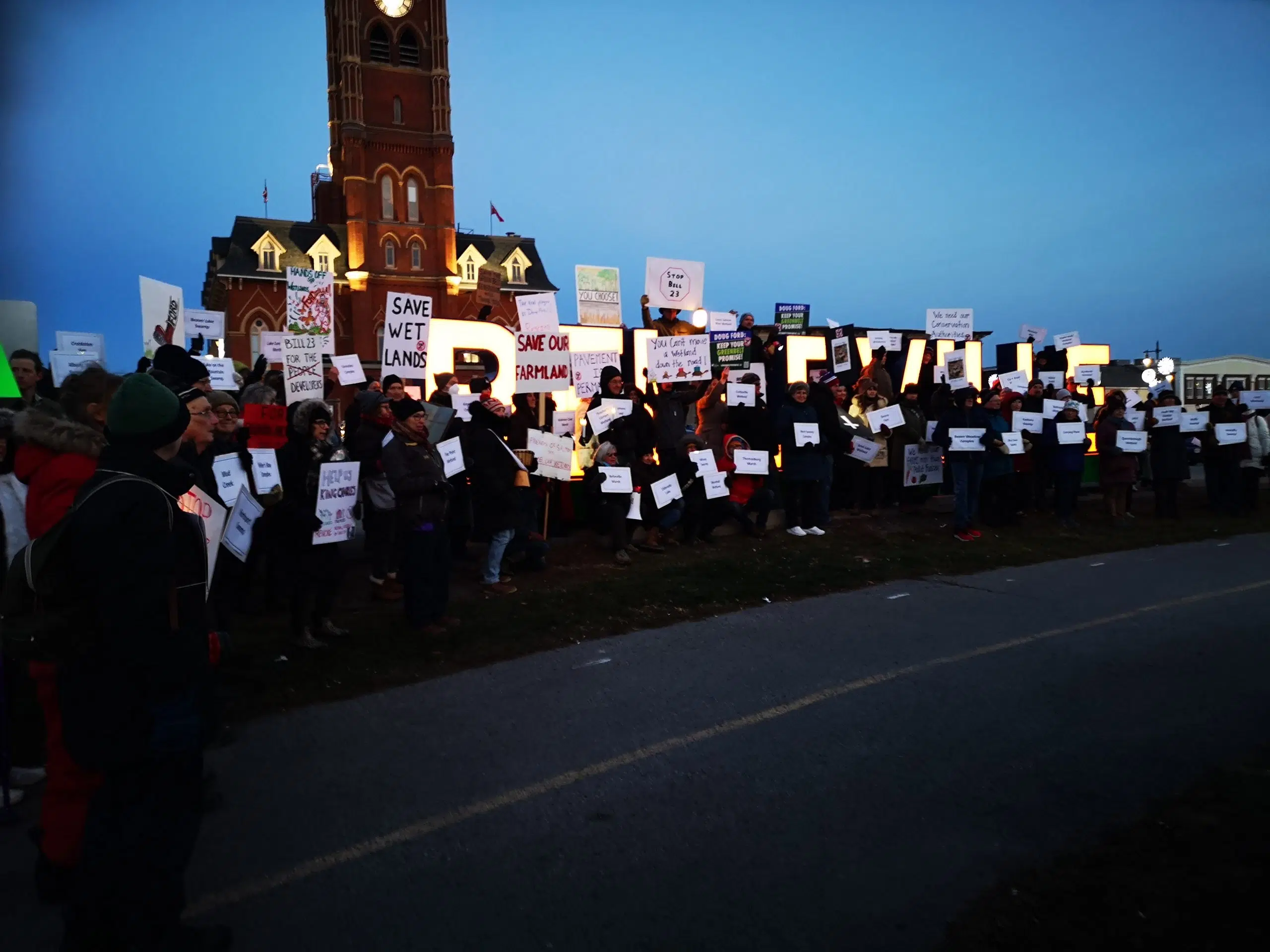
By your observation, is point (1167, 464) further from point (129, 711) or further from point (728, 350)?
point (129, 711)

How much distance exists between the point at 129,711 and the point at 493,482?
6564 mm

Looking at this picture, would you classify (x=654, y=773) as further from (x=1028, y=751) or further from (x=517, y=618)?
(x=517, y=618)

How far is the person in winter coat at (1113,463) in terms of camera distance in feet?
52.5

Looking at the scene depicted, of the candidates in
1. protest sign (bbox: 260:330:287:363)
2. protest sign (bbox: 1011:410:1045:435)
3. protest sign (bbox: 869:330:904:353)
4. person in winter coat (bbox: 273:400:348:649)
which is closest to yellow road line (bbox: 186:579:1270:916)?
person in winter coat (bbox: 273:400:348:649)

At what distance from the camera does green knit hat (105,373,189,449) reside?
11.5ft

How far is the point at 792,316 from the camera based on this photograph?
18.4 metres

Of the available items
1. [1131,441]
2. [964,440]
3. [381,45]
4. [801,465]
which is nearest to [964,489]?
[964,440]

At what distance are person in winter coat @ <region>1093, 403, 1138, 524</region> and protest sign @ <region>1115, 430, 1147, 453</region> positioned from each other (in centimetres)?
7

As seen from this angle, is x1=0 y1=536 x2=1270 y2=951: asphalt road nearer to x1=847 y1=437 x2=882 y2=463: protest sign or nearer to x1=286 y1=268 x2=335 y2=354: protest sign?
x1=286 y1=268 x2=335 y2=354: protest sign

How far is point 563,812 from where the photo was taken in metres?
4.75

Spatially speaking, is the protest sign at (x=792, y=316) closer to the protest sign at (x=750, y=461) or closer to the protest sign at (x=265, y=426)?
the protest sign at (x=750, y=461)

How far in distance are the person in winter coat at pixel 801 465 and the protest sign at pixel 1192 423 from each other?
7.79 m

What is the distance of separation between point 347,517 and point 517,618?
1.80 metres

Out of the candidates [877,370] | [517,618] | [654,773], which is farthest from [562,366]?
[654,773]
